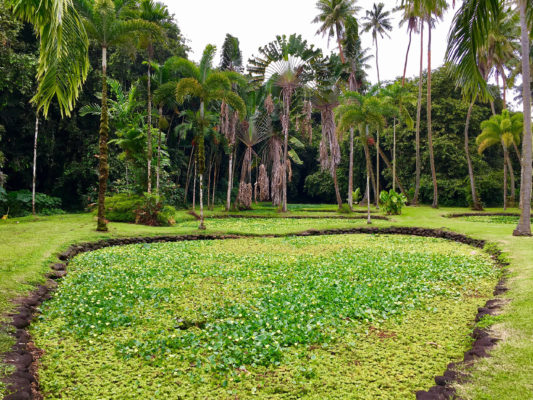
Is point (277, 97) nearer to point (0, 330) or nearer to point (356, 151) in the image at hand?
point (356, 151)

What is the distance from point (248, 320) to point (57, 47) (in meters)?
4.51

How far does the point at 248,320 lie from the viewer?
509 centimetres

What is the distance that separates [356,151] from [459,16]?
97.4ft

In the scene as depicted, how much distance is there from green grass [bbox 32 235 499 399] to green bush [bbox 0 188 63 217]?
12.0 m

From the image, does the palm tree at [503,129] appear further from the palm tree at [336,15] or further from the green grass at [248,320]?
the green grass at [248,320]

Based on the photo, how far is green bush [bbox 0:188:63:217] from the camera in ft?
59.8

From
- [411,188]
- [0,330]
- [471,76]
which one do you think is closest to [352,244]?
[471,76]

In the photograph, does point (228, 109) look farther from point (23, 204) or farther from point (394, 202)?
point (23, 204)

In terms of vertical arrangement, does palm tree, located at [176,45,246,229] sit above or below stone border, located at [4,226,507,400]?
above

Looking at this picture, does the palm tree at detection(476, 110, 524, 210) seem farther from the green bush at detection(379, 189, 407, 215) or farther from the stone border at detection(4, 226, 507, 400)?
the stone border at detection(4, 226, 507, 400)

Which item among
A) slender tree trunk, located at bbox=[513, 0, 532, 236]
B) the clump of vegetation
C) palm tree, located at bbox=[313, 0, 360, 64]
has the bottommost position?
the clump of vegetation

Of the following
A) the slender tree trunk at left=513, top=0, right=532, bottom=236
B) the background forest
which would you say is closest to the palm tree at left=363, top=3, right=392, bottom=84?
the background forest

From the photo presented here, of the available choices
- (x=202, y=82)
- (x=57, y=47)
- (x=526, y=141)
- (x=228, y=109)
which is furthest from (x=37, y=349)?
(x=228, y=109)

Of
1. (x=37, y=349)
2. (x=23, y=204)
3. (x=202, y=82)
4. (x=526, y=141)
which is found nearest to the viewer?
(x=37, y=349)
